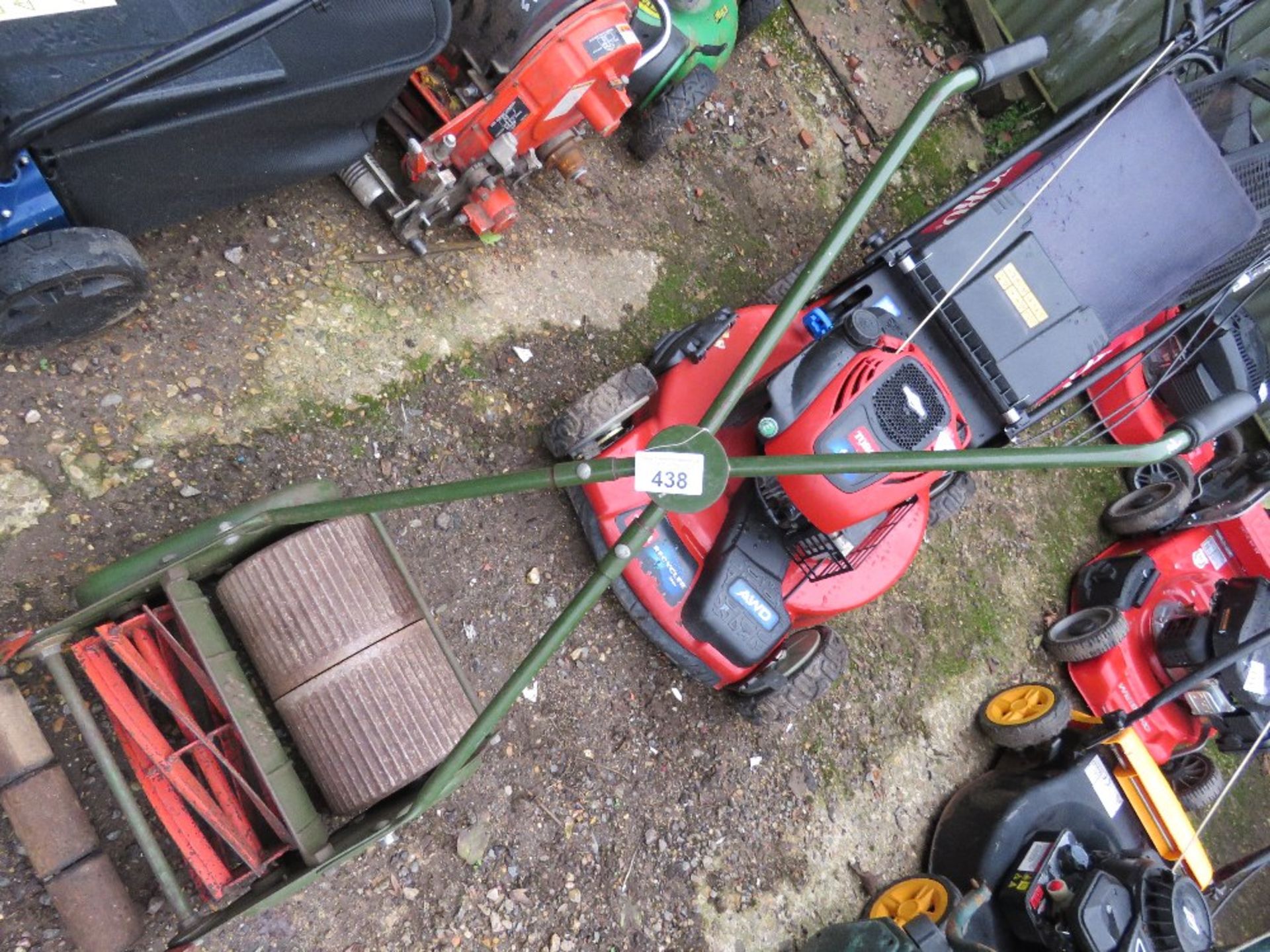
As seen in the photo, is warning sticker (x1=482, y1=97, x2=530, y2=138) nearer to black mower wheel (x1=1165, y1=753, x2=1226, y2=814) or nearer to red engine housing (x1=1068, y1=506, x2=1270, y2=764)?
red engine housing (x1=1068, y1=506, x2=1270, y2=764)

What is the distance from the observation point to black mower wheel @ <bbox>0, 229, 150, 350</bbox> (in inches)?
64.3

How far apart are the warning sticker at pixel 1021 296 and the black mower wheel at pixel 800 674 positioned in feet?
3.23

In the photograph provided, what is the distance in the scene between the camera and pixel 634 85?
274 centimetres

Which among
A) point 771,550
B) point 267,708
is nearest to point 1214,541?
point 771,550

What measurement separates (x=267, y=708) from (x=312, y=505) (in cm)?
49

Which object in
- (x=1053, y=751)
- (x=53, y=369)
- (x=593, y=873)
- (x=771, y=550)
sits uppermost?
(x=53, y=369)

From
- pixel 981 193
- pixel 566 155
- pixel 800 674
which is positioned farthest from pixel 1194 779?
pixel 566 155

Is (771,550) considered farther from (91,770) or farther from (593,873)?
(91,770)

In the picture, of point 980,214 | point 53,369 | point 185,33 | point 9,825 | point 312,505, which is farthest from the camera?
point 980,214

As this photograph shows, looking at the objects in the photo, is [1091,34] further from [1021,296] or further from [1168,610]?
[1168,610]

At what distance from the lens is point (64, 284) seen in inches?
68.0

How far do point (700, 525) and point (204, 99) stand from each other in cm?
144

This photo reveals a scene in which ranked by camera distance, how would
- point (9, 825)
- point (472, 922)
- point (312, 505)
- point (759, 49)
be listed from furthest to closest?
point (759, 49) < point (472, 922) < point (9, 825) < point (312, 505)

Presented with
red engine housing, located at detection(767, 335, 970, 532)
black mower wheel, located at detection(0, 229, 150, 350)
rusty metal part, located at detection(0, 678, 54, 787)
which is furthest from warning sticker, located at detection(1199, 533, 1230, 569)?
rusty metal part, located at detection(0, 678, 54, 787)
